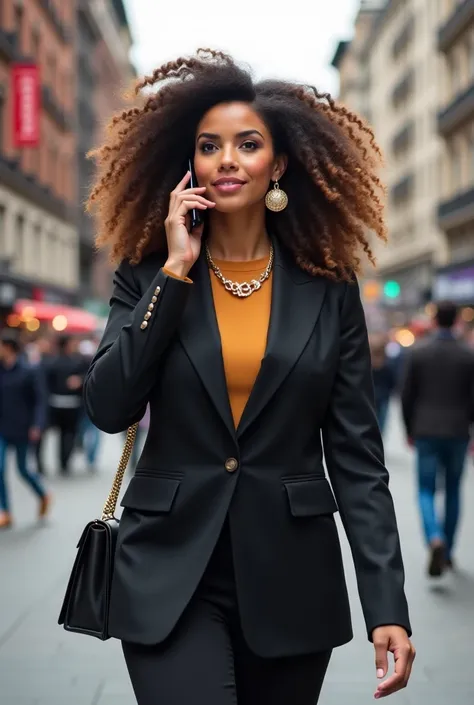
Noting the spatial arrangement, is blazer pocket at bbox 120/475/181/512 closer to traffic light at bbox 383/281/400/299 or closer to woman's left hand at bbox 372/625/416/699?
woman's left hand at bbox 372/625/416/699

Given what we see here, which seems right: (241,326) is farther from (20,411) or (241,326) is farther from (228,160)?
(20,411)

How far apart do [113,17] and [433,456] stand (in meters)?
82.5

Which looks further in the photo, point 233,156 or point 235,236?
point 235,236

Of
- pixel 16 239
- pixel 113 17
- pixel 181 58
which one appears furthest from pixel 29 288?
pixel 113 17

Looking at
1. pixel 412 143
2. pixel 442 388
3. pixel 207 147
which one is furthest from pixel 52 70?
pixel 207 147

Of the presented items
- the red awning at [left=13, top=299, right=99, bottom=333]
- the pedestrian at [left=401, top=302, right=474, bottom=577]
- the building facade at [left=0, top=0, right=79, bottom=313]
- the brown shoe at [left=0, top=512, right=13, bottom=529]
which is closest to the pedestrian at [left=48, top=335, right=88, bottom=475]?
the brown shoe at [left=0, top=512, right=13, bottom=529]

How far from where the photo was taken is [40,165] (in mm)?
46656

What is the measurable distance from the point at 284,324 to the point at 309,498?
427 millimetres

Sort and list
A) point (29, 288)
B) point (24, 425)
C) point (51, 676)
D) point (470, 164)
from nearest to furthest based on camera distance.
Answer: point (51, 676), point (24, 425), point (29, 288), point (470, 164)

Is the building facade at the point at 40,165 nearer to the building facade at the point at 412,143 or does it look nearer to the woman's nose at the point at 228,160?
the building facade at the point at 412,143

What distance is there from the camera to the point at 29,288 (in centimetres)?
4112

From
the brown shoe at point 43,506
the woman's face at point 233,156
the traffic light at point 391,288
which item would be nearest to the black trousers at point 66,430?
the brown shoe at point 43,506

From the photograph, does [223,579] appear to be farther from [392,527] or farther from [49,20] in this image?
[49,20]

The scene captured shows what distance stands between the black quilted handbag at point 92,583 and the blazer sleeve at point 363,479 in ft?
1.81
